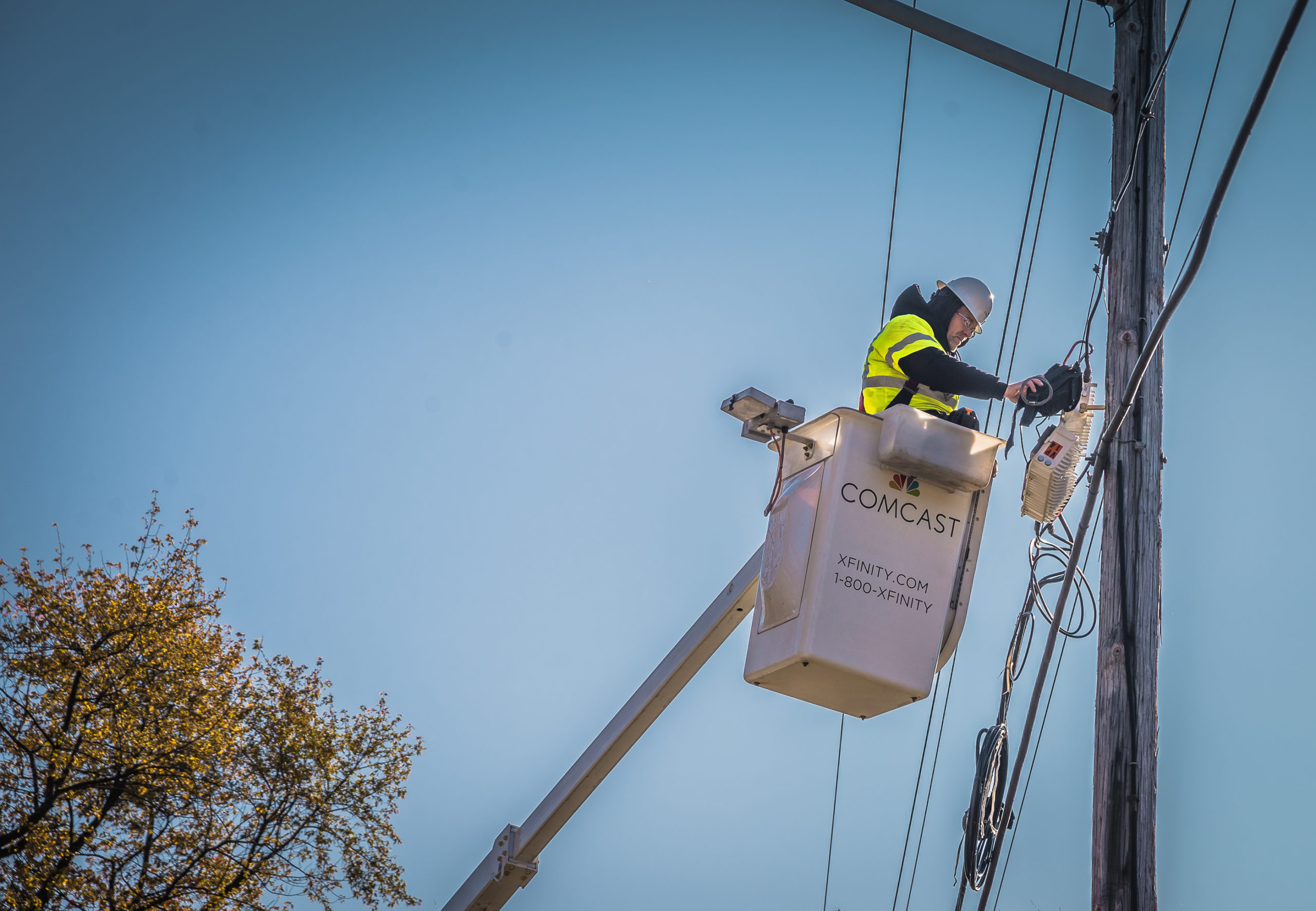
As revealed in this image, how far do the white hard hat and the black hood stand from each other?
0.02 metres

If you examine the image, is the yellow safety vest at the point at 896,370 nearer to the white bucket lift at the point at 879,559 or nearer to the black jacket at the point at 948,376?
the black jacket at the point at 948,376

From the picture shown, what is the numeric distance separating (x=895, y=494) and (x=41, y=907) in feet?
37.3

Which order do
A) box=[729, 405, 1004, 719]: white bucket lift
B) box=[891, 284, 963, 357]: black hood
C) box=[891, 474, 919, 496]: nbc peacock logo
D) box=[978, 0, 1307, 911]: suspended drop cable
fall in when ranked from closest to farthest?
box=[978, 0, 1307, 911]: suspended drop cable < box=[729, 405, 1004, 719]: white bucket lift < box=[891, 474, 919, 496]: nbc peacock logo < box=[891, 284, 963, 357]: black hood

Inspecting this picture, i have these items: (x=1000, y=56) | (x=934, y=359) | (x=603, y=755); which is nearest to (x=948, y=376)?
(x=934, y=359)

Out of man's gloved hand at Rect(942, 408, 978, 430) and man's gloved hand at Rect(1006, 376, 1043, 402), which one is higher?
man's gloved hand at Rect(1006, 376, 1043, 402)

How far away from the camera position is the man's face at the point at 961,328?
208 inches

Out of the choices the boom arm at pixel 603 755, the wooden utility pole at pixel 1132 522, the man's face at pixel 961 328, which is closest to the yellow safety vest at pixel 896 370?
the man's face at pixel 961 328

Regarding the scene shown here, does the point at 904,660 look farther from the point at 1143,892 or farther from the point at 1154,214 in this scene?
the point at 1154,214

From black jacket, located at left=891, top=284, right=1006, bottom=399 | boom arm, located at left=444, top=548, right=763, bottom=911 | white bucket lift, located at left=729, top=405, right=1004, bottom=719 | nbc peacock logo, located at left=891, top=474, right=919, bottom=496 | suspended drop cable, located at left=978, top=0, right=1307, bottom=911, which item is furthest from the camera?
boom arm, located at left=444, top=548, right=763, bottom=911

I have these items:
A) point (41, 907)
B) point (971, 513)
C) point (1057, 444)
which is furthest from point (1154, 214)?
point (41, 907)

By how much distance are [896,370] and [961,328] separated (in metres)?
0.57

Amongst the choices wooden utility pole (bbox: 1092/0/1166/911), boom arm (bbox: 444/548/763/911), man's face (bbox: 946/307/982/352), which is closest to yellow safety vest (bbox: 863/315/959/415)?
man's face (bbox: 946/307/982/352)

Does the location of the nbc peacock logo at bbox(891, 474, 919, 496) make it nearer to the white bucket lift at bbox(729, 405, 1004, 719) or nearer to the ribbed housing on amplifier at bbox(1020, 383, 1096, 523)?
the white bucket lift at bbox(729, 405, 1004, 719)

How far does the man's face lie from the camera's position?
528 cm
